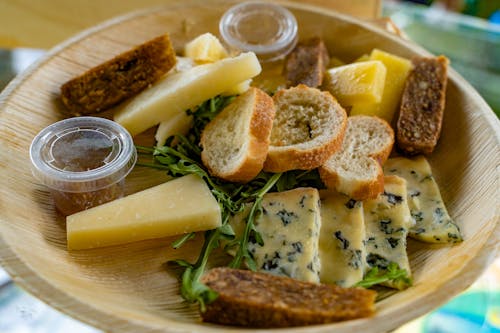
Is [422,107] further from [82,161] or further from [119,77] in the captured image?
[82,161]

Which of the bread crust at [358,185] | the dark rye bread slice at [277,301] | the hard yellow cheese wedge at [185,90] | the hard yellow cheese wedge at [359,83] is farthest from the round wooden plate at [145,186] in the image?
the hard yellow cheese wedge at [359,83]

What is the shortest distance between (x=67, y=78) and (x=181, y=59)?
0.50 meters

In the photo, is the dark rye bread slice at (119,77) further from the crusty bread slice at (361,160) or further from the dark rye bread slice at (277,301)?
the dark rye bread slice at (277,301)

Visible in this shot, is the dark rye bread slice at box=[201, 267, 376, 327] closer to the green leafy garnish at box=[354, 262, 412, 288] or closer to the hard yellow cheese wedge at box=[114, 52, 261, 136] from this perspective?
the green leafy garnish at box=[354, 262, 412, 288]

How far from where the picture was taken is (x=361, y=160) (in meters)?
2.20

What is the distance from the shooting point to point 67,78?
2.59m

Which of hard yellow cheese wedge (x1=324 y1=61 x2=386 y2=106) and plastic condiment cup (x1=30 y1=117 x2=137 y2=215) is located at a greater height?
hard yellow cheese wedge (x1=324 y1=61 x2=386 y2=106)

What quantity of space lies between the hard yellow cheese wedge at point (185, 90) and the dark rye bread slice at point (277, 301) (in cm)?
80

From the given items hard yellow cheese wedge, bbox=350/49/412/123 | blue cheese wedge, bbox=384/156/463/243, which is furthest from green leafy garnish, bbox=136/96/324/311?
hard yellow cheese wedge, bbox=350/49/412/123

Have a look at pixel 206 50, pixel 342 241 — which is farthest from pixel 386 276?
pixel 206 50

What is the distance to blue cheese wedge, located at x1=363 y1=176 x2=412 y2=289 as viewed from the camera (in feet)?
6.46

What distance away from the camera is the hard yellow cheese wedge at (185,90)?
88.5 inches

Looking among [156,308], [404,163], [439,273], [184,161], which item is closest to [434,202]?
[404,163]

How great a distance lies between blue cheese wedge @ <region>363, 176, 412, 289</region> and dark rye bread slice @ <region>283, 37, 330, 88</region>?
0.57 m
